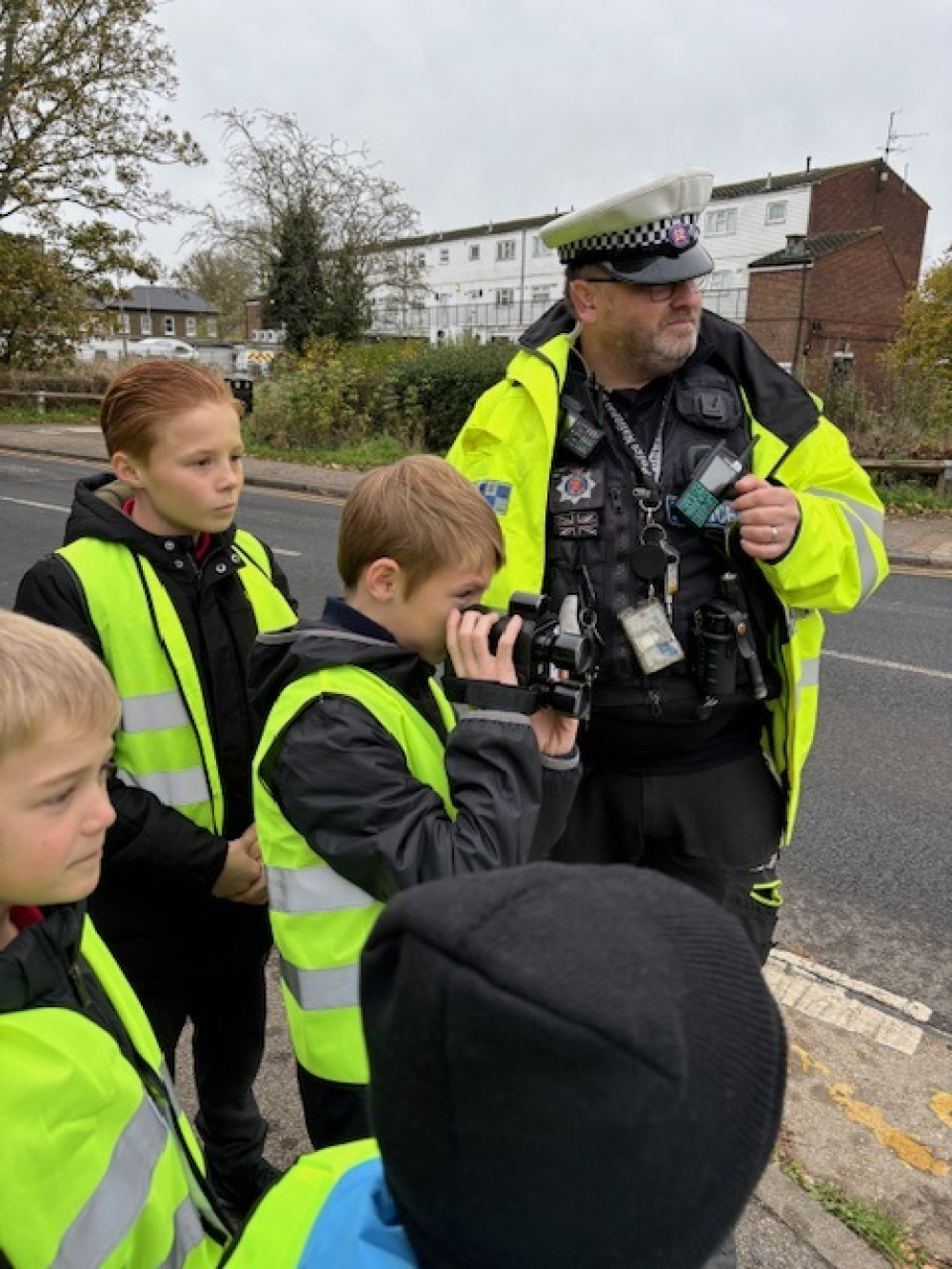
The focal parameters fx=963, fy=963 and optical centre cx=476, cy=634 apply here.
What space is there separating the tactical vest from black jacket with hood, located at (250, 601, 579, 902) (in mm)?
681

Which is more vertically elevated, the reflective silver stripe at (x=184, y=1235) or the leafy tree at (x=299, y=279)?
the leafy tree at (x=299, y=279)

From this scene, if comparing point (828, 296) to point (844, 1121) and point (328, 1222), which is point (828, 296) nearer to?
point (844, 1121)

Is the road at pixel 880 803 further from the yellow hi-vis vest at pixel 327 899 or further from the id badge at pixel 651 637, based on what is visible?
the yellow hi-vis vest at pixel 327 899

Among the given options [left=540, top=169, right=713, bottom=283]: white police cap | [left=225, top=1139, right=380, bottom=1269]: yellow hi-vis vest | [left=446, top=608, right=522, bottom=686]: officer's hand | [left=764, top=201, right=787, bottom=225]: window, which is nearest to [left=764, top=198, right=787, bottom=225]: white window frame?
[left=764, top=201, right=787, bottom=225]: window

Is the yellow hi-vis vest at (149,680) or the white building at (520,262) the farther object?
the white building at (520,262)

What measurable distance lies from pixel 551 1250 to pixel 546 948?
0.63ft

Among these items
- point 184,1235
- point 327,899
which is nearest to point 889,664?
point 327,899

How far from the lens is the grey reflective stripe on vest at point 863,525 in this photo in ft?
7.01

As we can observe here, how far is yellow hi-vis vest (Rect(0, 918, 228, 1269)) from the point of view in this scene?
95cm

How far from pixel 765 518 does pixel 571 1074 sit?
1.57 metres

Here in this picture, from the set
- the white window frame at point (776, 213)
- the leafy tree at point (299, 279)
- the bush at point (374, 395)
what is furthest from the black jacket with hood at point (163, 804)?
the white window frame at point (776, 213)

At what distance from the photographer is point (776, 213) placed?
41.3m

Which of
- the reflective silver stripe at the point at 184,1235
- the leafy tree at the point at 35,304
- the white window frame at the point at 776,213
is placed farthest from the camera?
the white window frame at the point at 776,213

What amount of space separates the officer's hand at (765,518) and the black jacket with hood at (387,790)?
0.78 meters
